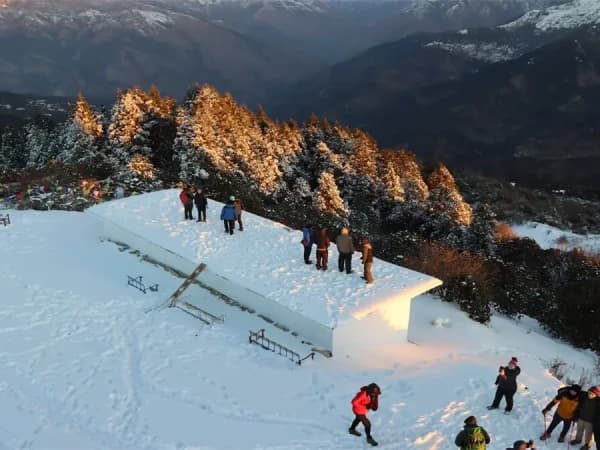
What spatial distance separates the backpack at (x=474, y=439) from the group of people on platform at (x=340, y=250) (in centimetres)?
772

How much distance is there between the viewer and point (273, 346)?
16.5 metres

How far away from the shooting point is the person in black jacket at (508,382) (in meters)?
12.9

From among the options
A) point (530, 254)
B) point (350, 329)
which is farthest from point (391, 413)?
point (530, 254)

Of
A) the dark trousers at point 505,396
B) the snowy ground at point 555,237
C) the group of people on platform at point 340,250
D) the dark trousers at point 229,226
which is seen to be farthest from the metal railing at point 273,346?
the snowy ground at point 555,237

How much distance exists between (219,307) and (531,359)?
1024cm

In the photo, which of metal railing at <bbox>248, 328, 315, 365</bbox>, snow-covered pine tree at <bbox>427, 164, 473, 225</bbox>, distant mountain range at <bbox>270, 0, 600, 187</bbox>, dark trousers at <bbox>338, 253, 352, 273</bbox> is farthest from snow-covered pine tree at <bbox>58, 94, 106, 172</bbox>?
distant mountain range at <bbox>270, 0, 600, 187</bbox>

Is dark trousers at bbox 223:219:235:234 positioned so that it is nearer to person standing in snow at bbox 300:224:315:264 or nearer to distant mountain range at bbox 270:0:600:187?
person standing in snow at bbox 300:224:315:264

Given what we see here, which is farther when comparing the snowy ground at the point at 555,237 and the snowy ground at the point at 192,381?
the snowy ground at the point at 555,237

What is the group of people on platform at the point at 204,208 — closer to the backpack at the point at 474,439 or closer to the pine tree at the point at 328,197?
the backpack at the point at 474,439

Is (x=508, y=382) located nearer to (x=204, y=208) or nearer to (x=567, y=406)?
(x=567, y=406)

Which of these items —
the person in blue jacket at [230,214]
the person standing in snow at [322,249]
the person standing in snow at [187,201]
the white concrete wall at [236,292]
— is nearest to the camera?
the white concrete wall at [236,292]

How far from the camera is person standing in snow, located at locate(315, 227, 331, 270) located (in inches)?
729

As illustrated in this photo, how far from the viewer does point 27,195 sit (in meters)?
30.7

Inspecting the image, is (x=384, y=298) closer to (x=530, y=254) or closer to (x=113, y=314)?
(x=113, y=314)
